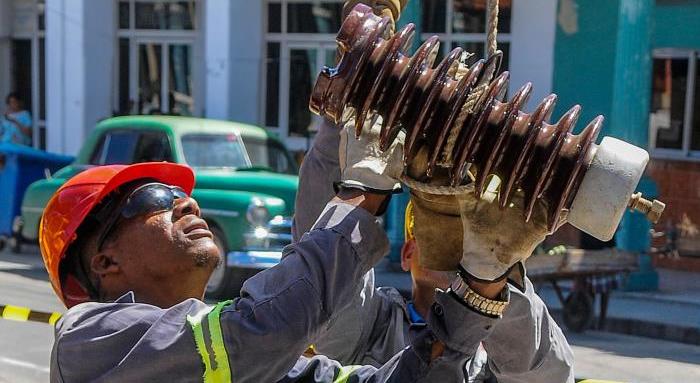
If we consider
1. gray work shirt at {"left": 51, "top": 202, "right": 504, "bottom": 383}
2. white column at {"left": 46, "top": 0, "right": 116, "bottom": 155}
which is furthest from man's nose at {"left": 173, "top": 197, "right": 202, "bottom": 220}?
white column at {"left": 46, "top": 0, "right": 116, "bottom": 155}

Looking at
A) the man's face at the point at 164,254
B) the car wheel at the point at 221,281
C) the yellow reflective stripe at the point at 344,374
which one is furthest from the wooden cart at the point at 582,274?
the man's face at the point at 164,254

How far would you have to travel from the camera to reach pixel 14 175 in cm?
1219

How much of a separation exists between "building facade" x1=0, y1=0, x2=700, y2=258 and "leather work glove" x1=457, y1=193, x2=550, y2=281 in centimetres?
926

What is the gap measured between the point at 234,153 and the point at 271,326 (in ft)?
29.1

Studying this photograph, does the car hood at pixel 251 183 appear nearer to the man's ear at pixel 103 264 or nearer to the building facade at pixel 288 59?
the building facade at pixel 288 59

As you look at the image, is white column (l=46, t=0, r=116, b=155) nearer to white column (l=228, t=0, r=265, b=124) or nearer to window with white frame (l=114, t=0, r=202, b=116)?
window with white frame (l=114, t=0, r=202, b=116)

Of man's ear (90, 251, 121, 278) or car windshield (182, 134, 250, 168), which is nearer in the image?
man's ear (90, 251, 121, 278)

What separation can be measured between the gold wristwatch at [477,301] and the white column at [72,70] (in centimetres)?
1491

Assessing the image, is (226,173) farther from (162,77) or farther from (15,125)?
(162,77)

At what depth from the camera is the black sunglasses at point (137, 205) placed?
2.21 meters

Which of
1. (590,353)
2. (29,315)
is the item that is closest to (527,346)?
(29,315)

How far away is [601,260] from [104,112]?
10.3 meters

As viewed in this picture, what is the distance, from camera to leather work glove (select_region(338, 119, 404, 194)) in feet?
6.02

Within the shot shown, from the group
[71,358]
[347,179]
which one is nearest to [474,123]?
[347,179]
